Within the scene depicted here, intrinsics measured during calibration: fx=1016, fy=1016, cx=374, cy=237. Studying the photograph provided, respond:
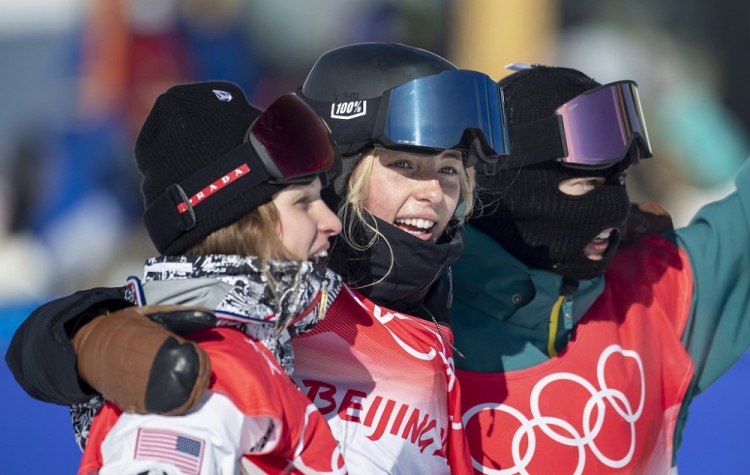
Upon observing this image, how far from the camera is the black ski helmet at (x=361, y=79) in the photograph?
6.97 feet

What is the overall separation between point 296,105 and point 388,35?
431 cm

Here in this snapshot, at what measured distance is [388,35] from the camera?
19.4 ft

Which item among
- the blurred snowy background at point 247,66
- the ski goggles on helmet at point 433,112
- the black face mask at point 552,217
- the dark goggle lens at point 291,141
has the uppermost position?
the dark goggle lens at point 291,141

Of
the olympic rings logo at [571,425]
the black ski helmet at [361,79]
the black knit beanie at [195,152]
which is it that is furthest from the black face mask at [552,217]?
Result: the black knit beanie at [195,152]

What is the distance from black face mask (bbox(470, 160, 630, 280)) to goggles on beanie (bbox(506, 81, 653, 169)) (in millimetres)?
48

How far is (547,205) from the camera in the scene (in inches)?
102

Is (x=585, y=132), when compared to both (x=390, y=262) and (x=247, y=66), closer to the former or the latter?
(x=390, y=262)

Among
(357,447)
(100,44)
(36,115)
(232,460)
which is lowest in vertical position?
(36,115)

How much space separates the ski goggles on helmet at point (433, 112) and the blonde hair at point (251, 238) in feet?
1.63

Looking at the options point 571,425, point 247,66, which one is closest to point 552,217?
point 571,425

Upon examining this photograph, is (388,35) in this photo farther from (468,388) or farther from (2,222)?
(468,388)

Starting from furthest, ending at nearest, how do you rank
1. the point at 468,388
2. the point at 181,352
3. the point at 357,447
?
the point at 468,388, the point at 357,447, the point at 181,352

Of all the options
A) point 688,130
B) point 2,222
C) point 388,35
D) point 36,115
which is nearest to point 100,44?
point 36,115

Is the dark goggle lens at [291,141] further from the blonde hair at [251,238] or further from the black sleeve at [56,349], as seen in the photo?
the black sleeve at [56,349]
